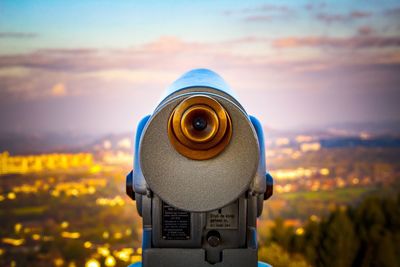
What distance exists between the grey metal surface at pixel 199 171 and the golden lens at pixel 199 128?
0.04m

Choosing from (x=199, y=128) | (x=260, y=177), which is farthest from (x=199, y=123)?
(x=260, y=177)

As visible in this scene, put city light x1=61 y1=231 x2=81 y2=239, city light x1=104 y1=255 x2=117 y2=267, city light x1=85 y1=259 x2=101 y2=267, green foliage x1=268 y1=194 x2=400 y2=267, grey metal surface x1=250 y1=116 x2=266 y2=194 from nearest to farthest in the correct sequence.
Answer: grey metal surface x1=250 y1=116 x2=266 y2=194, city light x1=104 y1=255 x2=117 y2=267, city light x1=85 y1=259 x2=101 y2=267, city light x1=61 y1=231 x2=81 y2=239, green foliage x1=268 y1=194 x2=400 y2=267

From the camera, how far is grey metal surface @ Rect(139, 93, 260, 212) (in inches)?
113

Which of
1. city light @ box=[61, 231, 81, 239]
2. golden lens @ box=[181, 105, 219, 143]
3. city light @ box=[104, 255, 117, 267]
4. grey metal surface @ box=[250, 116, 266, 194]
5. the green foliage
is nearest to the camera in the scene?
golden lens @ box=[181, 105, 219, 143]

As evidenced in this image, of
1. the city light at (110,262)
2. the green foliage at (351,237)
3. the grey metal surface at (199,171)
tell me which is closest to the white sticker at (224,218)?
the grey metal surface at (199,171)

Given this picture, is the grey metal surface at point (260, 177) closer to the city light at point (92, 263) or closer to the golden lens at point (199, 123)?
the golden lens at point (199, 123)

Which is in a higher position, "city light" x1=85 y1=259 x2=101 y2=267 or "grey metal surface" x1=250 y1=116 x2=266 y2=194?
"grey metal surface" x1=250 y1=116 x2=266 y2=194

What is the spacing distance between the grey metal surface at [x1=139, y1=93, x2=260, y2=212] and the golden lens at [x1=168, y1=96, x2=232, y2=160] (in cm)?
4

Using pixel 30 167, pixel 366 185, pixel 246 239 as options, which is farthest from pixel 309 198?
pixel 246 239

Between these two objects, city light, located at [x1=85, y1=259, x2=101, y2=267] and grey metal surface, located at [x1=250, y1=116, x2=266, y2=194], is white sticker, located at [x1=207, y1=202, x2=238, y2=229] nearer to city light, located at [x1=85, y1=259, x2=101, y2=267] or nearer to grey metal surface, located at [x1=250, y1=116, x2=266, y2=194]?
grey metal surface, located at [x1=250, y1=116, x2=266, y2=194]

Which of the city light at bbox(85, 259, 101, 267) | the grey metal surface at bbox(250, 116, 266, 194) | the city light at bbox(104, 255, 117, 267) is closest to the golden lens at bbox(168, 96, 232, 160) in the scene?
the grey metal surface at bbox(250, 116, 266, 194)

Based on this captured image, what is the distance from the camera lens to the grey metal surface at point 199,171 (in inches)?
113

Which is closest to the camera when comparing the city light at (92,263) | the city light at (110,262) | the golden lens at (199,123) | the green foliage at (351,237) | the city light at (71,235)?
the golden lens at (199,123)

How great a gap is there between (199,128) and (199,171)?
24cm
